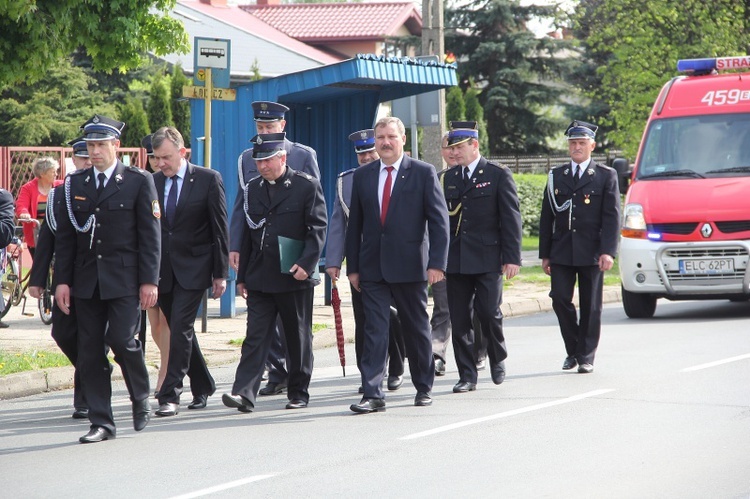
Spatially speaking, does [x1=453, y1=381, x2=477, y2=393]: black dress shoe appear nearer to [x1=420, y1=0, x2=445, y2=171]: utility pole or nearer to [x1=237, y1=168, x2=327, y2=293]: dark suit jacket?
[x1=237, y1=168, x2=327, y2=293]: dark suit jacket

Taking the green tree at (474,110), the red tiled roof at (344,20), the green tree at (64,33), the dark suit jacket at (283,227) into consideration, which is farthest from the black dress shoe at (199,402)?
the red tiled roof at (344,20)

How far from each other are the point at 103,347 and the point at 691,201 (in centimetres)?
846

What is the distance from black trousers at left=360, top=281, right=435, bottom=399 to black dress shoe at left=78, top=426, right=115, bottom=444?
1.88 meters

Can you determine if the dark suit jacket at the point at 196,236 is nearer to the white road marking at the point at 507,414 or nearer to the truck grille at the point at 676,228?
the white road marking at the point at 507,414

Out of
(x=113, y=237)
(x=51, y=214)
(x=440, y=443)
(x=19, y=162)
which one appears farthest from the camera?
(x=19, y=162)

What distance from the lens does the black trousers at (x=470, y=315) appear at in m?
10.0

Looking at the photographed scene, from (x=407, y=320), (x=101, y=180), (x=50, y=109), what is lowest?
(x=407, y=320)

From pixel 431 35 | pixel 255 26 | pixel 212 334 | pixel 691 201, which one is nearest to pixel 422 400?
pixel 212 334

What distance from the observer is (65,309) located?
8250mm

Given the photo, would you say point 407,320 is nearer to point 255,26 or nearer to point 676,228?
point 676,228

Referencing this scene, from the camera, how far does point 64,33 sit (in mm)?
12586

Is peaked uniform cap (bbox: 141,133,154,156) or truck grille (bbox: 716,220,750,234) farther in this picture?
truck grille (bbox: 716,220,750,234)

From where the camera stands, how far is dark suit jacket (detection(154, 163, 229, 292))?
9328mm

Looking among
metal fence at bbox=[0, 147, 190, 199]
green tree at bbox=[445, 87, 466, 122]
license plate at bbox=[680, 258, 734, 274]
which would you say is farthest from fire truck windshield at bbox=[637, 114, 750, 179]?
green tree at bbox=[445, 87, 466, 122]
